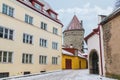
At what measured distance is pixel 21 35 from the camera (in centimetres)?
2542

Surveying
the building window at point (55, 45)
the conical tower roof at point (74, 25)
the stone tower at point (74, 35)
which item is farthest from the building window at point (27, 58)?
the conical tower roof at point (74, 25)

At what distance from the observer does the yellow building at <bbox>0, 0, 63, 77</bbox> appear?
2267 cm

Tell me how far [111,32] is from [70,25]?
4853cm

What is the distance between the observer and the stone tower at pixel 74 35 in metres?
64.7

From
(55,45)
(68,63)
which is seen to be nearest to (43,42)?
(55,45)

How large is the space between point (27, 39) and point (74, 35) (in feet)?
129

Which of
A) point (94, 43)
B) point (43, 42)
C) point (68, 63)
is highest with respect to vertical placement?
point (43, 42)

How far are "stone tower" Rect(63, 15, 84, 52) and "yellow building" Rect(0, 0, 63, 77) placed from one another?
95.3 ft

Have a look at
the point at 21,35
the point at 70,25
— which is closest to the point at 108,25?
the point at 21,35

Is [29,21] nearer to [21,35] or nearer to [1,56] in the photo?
[21,35]

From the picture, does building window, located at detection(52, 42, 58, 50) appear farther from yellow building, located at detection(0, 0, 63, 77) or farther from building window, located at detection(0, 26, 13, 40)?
building window, located at detection(0, 26, 13, 40)

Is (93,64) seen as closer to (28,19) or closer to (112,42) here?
(112,42)

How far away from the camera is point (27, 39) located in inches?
1057

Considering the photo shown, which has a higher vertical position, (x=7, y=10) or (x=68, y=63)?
(x=7, y=10)
